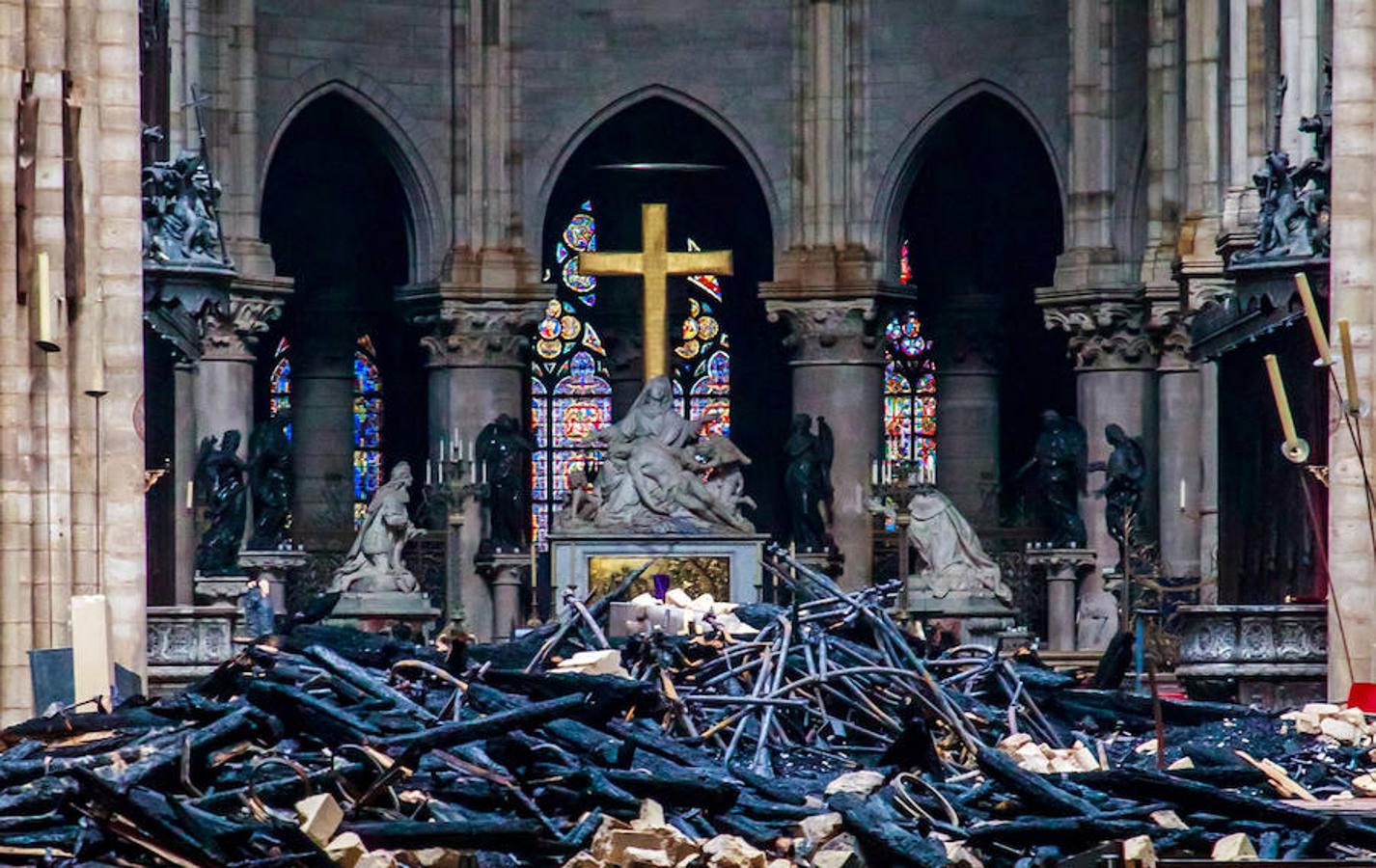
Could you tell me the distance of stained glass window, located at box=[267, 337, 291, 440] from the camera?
5272 centimetres

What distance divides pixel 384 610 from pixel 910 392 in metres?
10.3

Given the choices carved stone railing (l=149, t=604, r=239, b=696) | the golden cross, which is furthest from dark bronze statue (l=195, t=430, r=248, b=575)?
carved stone railing (l=149, t=604, r=239, b=696)

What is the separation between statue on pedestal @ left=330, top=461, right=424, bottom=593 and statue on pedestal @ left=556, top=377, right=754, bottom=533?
6.98 feet

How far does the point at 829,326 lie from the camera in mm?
49406

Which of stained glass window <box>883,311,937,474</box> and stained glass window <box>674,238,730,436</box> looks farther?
stained glass window <box>674,238,730,436</box>

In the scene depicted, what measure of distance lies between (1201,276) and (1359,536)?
1274 centimetres

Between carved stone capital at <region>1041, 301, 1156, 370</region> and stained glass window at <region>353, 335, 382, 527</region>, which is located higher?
carved stone capital at <region>1041, 301, 1156, 370</region>

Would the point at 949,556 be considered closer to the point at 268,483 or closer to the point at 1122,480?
the point at 1122,480

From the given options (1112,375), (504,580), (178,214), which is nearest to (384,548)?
(504,580)

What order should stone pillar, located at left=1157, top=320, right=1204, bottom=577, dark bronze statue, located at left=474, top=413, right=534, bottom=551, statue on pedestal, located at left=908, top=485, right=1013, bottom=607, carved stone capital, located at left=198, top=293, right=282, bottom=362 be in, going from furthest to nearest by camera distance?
dark bronze statue, located at left=474, top=413, right=534, bottom=551
statue on pedestal, located at left=908, top=485, right=1013, bottom=607
carved stone capital, located at left=198, top=293, right=282, bottom=362
stone pillar, located at left=1157, top=320, right=1204, bottom=577

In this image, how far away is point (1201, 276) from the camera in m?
43.3

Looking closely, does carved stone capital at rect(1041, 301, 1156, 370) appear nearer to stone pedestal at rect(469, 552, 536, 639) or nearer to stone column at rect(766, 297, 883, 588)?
stone column at rect(766, 297, 883, 588)

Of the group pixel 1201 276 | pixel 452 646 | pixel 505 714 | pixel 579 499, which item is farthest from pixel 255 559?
pixel 505 714

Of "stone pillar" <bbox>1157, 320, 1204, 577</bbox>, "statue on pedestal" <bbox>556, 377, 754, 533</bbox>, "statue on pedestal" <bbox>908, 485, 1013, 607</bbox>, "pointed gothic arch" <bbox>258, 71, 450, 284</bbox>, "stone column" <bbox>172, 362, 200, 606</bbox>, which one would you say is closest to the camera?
"stone column" <bbox>172, 362, 200, 606</bbox>
